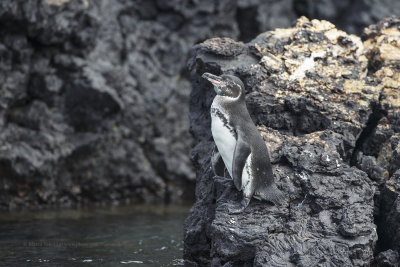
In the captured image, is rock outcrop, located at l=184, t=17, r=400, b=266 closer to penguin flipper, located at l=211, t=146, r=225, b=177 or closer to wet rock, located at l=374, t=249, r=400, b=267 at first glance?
wet rock, located at l=374, t=249, r=400, b=267

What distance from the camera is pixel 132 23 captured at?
35.9 feet

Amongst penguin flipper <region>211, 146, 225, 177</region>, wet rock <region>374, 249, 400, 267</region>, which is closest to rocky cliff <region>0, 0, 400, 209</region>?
penguin flipper <region>211, 146, 225, 177</region>

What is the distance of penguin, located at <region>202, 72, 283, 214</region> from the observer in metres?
5.24

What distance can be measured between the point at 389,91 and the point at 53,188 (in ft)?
18.5

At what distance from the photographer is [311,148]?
5652mm

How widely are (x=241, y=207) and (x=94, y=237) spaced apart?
2.95m

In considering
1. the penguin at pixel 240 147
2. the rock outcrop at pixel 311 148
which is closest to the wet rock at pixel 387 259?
the rock outcrop at pixel 311 148

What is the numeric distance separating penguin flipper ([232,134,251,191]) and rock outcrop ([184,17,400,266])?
0.26m

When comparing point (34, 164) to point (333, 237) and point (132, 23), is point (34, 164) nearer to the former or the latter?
point (132, 23)

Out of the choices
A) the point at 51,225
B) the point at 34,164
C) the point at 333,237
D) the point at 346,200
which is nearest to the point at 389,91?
the point at 346,200

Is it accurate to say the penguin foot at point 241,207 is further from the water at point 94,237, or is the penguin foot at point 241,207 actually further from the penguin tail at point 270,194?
the water at point 94,237

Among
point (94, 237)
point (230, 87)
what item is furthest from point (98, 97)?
point (230, 87)

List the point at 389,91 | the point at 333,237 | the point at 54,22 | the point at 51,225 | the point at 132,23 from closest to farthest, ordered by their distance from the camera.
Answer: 1. the point at 333,237
2. the point at 389,91
3. the point at 51,225
4. the point at 54,22
5. the point at 132,23

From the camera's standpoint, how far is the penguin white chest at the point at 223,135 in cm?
538
